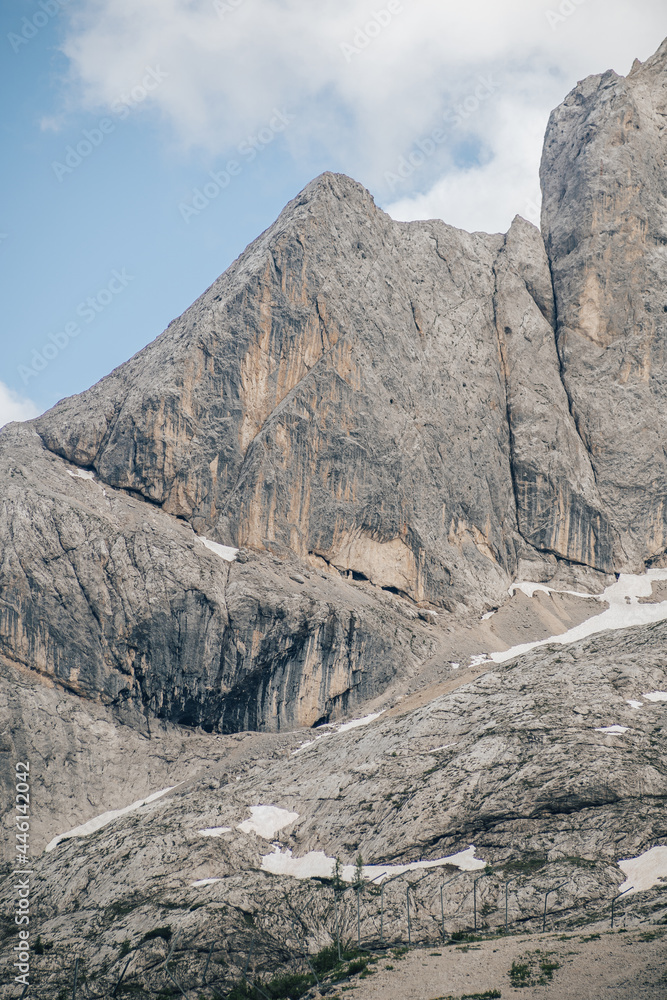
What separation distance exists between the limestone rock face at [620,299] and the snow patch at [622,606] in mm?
3022

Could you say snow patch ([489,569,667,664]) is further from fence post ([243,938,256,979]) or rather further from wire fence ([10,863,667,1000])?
fence post ([243,938,256,979])

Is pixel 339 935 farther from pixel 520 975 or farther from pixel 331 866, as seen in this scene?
pixel 520 975

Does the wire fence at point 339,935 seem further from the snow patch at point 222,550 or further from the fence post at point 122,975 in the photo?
the snow patch at point 222,550

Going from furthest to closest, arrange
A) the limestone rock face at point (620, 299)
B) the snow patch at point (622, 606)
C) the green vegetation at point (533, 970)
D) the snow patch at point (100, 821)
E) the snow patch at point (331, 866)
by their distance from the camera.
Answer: the limestone rock face at point (620, 299), the snow patch at point (622, 606), the snow patch at point (100, 821), the snow patch at point (331, 866), the green vegetation at point (533, 970)

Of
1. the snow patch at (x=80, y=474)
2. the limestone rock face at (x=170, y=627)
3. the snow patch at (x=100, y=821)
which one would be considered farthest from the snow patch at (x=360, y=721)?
the snow patch at (x=80, y=474)

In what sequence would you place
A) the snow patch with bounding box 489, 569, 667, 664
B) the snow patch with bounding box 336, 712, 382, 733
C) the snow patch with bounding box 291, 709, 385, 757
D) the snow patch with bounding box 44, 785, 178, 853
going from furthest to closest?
the snow patch with bounding box 489, 569, 667, 664
the snow patch with bounding box 336, 712, 382, 733
the snow patch with bounding box 291, 709, 385, 757
the snow patch with bounding box 44, 785, 178, 853

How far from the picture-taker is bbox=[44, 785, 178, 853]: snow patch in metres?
79.7

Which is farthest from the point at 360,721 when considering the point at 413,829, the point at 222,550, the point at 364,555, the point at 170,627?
the point at 413,829

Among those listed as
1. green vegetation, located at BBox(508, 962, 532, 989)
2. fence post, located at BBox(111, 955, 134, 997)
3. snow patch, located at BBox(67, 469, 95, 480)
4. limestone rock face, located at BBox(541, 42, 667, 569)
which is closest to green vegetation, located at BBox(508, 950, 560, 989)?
green vegetation, located at BBox(508, 962, 532, 989)

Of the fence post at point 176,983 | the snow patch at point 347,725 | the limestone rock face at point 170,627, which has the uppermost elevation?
the limestone rock face at point 170,627

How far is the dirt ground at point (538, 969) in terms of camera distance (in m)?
36.3

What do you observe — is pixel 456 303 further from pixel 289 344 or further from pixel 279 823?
pixel 279 823

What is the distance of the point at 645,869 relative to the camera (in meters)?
50.5

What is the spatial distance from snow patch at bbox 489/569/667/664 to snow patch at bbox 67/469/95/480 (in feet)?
185
